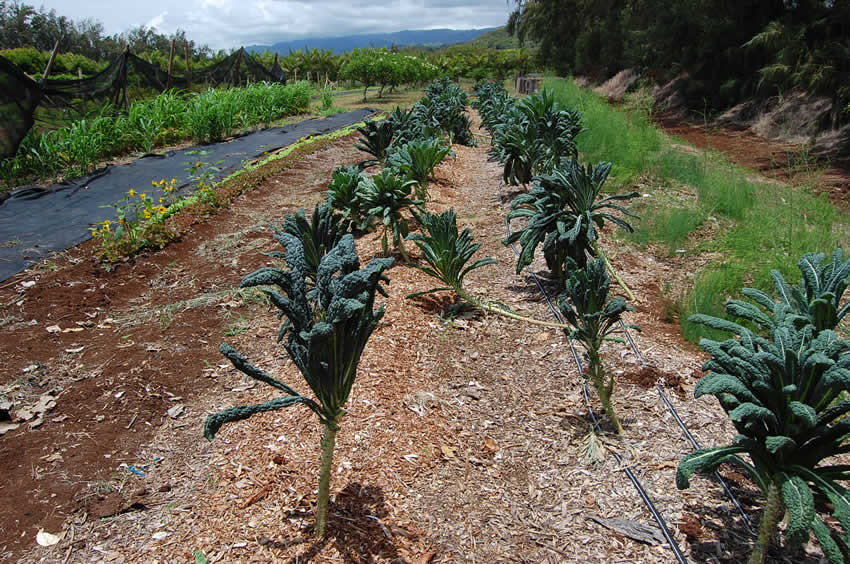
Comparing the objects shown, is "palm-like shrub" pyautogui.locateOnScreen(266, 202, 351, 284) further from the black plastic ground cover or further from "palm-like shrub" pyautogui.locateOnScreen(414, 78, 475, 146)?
"palm-like shrub" pyautogui.locateOnScreen(414, 78, 475, 146)

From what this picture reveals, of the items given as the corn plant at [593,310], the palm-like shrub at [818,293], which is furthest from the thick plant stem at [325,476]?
the palm-like shrub at [818,293]

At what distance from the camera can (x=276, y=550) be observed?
7.45 ft

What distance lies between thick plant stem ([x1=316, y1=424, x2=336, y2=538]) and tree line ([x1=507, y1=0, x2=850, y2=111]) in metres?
12.5

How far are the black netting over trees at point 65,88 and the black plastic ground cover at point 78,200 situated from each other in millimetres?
1130

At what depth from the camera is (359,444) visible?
2.88 m

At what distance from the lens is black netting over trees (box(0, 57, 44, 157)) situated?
7891mm

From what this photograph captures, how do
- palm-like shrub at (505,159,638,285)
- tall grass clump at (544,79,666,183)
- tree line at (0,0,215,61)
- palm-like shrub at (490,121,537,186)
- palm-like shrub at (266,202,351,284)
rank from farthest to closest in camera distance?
1. tree line at (0,0,215,61)
2. tall grass clump at (544,79,666,183)
3. palm-like shrub at (490,121,537,186)
4. palm-like shrub at (505,159,638,285)
5. palm-like shrub at (266,202,351,284)

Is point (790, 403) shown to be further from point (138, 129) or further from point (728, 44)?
point (728, 44)

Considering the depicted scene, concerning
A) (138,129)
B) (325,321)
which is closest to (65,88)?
(138,129)

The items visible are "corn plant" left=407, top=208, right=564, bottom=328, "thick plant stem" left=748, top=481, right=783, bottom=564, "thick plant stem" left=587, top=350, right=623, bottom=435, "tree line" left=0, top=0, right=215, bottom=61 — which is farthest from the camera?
"tree line" left=0, top=0, right=215, bottom=61

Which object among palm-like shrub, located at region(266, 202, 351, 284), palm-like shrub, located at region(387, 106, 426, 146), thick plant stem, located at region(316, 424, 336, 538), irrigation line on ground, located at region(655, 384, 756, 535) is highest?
palm-like shrub, located at region(387, 106, 426, 146)

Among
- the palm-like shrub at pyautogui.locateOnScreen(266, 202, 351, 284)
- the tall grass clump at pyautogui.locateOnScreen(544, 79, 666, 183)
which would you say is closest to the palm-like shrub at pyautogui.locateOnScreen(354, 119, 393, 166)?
the tall grass clump at pyautogui.locateOnScreen(544, 79, 666, 183)

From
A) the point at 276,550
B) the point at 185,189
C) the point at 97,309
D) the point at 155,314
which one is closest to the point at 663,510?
the point at 276,550

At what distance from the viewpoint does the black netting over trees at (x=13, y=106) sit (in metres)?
7.89
